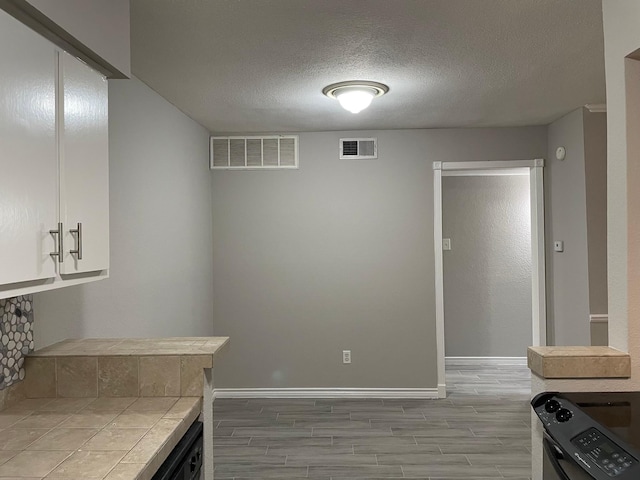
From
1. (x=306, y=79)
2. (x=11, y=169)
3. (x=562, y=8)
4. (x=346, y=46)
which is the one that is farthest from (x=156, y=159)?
(x=562, y=8)

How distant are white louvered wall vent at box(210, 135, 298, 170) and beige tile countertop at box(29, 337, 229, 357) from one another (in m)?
2.81

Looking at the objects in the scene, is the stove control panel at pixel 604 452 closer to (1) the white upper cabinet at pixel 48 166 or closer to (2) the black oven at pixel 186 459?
(2) the black oven at pixel 186 459

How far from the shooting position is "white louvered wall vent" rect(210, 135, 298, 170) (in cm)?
478

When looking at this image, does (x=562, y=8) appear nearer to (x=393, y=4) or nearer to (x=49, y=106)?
(x=393, y=4)

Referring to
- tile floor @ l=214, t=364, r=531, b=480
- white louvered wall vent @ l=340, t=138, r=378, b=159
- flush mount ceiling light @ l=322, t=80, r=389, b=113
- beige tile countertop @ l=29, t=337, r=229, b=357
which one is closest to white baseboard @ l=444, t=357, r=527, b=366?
tile floor @ l=214, t=364, r=531, b=480

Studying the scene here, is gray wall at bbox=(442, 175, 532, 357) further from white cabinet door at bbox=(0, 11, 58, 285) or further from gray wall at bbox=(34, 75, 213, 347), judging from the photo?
white cabinet door at bbox=(0, 11, 58, 285)

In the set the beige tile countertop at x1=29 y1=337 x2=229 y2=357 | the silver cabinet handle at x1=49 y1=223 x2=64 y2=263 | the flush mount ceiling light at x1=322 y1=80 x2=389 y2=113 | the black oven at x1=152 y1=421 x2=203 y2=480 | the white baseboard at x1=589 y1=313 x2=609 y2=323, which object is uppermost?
the flush mount ceiling light at x1=322 y1=80 x2=389 y2=113

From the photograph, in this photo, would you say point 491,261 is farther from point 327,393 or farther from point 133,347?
point 133,347

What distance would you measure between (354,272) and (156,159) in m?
2.10

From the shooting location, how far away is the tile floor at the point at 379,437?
10.7ft

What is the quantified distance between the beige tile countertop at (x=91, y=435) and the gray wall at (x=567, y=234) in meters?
3.37

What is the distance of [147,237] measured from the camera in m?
3.30

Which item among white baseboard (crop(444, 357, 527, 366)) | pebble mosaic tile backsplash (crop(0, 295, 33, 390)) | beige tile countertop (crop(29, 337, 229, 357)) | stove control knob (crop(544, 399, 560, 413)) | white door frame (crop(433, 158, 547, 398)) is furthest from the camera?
white baseboard (crop(444, 357, 527, 366))

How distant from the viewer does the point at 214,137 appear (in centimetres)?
479
